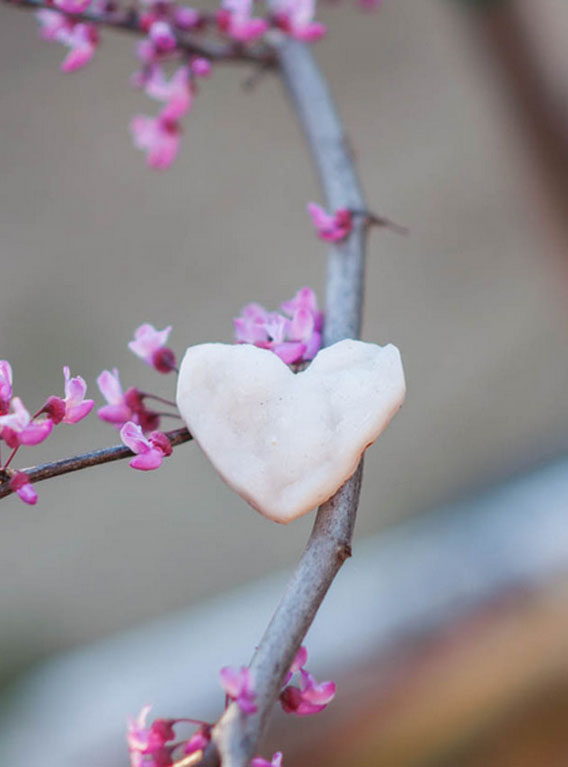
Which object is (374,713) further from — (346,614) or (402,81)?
(402,81)

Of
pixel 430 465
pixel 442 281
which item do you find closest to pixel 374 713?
pixel 430 465

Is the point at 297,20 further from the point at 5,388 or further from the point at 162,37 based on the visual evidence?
the point at 5,388

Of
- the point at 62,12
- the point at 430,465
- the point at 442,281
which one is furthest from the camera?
the point at 442,281

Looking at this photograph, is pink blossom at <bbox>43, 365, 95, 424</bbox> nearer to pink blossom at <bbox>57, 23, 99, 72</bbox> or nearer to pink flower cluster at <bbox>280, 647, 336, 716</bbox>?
pink flower cluster at <bbox>280, 647, 336, 716</bbox>

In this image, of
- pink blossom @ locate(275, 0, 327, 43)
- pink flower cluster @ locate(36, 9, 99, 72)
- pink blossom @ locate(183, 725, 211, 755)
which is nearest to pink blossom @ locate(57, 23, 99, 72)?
pink flower cluster @ locate(36, 9, 99, 72)

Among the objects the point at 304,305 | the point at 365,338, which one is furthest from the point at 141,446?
the point at 365,338
